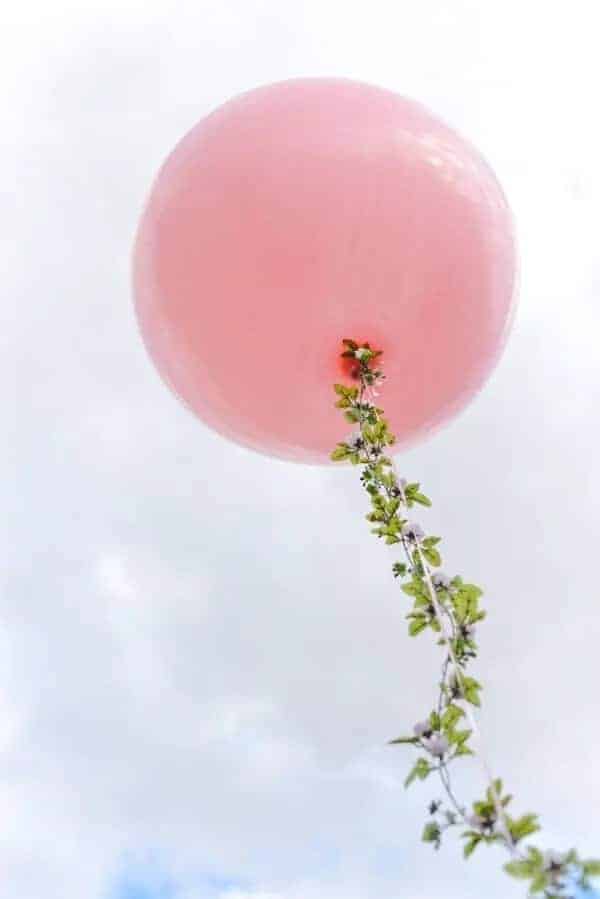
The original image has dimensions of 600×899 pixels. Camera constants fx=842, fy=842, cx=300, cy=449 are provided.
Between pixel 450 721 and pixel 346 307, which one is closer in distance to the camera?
pixel 450 721

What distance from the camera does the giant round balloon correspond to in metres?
3.27

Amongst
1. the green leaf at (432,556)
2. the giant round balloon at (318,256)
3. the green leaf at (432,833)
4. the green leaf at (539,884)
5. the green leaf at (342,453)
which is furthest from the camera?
the giant round balloon at (318,256)

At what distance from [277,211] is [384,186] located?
1.40ft

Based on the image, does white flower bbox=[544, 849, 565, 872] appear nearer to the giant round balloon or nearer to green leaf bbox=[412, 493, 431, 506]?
green leaf bbox=[412, 493, 431, 506]

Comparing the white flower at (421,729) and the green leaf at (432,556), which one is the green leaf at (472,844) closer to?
the white flower at (421,729)

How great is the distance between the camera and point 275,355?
346cm

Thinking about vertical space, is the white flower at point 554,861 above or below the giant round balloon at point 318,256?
below

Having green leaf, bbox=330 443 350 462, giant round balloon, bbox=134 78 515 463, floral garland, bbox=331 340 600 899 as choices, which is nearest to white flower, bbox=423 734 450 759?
floral garland, bbox=331 340 600 899

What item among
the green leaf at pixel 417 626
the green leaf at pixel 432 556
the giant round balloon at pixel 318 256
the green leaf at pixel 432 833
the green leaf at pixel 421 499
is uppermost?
the giant round balloon at pixel 318 256

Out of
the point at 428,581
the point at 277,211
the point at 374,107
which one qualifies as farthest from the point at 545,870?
the point at 374,107

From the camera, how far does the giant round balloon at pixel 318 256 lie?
3270 millimetres

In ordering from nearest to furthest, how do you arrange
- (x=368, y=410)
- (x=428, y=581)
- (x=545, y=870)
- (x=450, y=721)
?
(x=545, y=870)
(x=450, y=721)
(x=428, y=581)
(x=368, y=410)

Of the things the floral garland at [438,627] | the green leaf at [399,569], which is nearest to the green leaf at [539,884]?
the floral garland at [438,627]

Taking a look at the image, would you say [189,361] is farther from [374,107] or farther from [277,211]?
[374,107]
